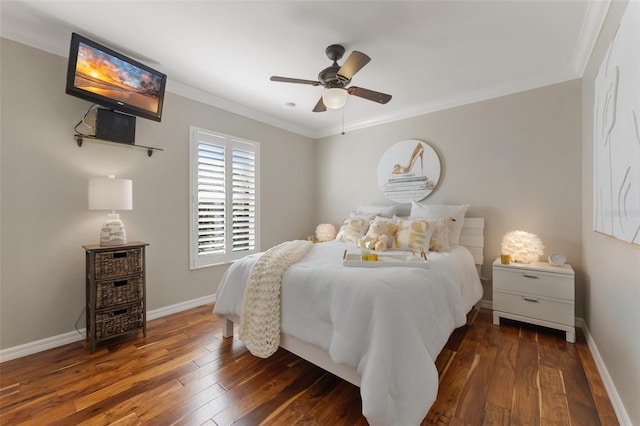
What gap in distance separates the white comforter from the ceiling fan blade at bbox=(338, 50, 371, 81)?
1488 mm

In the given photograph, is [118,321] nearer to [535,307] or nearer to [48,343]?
[48,343]

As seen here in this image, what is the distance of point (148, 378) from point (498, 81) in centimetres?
418

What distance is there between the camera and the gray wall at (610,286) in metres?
1.33

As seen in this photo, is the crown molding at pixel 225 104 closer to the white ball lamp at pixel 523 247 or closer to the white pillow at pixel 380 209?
the white pillow at pixel 380 209

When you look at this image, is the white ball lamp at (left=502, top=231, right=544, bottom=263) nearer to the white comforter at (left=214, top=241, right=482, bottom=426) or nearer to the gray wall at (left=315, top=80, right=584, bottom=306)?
the gray wall at (left=315, top=80, right=584, bottom=306)

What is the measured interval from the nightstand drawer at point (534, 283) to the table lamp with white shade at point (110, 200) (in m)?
3.57

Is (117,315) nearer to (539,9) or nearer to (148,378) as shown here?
(148,378)

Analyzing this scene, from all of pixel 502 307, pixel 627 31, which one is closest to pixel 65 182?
pixel 627 31

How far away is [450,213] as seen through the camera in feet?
10.1

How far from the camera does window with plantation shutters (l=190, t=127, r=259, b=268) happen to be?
320 centimetres

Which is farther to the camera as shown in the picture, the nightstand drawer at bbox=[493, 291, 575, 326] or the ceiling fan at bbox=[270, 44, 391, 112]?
the nightstand drawer at bbox=[493, 291, 575, 326]

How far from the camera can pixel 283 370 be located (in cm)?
191

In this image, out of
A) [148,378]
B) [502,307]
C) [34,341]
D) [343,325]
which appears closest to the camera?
[343,325]

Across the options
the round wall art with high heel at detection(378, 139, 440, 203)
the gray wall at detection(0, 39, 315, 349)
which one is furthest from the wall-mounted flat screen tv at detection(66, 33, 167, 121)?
the round wall art with high heel at detection(378, 139, 440, 203)
